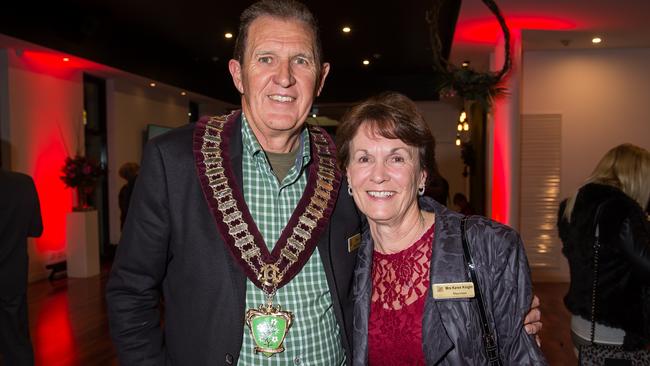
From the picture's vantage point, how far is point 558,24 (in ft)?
19.8

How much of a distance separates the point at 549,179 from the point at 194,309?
670 cm

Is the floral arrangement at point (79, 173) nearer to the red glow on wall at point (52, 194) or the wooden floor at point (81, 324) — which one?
the red glow on wall at point (52, 194)

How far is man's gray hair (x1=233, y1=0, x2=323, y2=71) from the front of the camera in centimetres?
168

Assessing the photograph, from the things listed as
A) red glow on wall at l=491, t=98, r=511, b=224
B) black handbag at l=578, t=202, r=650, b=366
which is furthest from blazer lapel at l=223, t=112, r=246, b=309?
red glow on wall at l=491, t=98, r=511, b=224

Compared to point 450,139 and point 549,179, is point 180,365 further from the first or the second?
point 450,139

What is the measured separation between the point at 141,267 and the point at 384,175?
30.0 inches

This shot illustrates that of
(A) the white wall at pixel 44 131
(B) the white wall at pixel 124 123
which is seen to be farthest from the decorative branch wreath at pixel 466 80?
(B) the white wall at pixel 124 123

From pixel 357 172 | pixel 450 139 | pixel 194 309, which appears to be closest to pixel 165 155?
pixel 194 309

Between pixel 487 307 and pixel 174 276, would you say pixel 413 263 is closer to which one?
pixel 487 307

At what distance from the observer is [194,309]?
1.55m

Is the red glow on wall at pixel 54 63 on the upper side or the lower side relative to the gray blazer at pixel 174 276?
upper

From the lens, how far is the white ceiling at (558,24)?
5270 millimetres

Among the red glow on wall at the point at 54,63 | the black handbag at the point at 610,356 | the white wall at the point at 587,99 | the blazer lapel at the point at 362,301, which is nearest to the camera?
the blazer lapel at the point at 362,301

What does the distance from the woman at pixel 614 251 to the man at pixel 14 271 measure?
3.49 m
